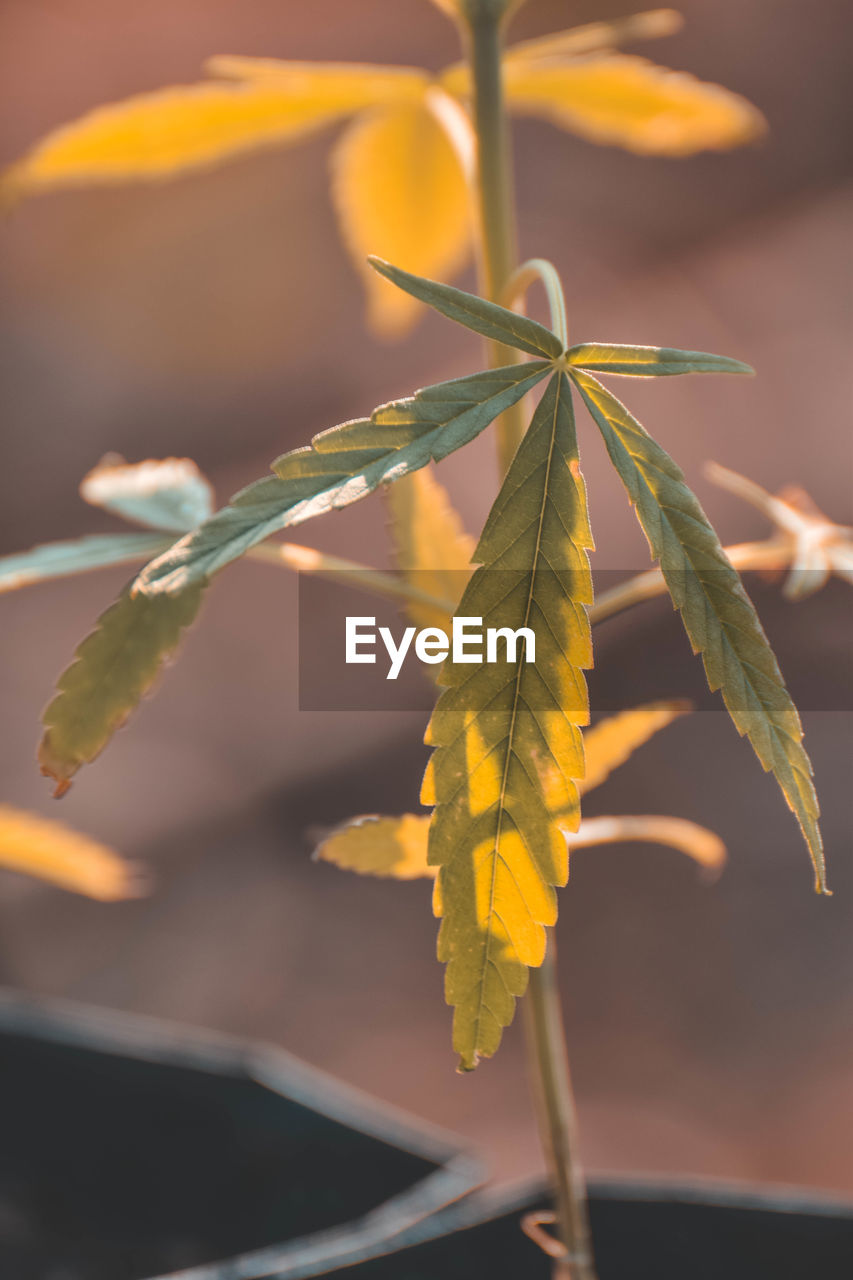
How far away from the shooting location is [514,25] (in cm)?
175

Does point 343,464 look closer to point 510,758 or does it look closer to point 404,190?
point 510,758

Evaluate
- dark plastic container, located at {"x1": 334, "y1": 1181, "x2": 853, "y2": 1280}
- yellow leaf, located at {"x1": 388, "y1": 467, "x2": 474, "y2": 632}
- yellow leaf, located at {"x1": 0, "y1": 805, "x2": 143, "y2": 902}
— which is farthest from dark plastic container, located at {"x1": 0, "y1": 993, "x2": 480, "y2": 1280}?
yellow leaf, located at {"x1": 388, "y1": 467, "x2": 474, "y2": 632}

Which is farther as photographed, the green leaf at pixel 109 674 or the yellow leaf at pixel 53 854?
the yellow leaf at pixel 53 854

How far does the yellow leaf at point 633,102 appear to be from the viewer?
463mm

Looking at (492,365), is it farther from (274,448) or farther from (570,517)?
(274,448)

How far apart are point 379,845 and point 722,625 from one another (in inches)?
5.8

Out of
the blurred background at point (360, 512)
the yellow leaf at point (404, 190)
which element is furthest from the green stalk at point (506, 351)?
the blurred background at point (360, 512)

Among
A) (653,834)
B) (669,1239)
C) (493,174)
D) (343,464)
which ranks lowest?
(669,1239)

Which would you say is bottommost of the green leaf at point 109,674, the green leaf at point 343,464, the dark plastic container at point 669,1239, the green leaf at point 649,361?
the dark plastic container at point 669,1239

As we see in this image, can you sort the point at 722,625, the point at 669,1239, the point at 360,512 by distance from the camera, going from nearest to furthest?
the point at 722,625 < the point at 669,1239 < the point at 360,512

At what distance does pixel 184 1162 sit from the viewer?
0.58 meters

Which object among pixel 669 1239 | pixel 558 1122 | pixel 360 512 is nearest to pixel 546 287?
pixel 558 1122

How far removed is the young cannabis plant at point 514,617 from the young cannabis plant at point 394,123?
18cm

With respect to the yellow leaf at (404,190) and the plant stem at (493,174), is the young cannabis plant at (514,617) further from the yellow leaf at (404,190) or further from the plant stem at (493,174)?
the yellow leaf at (404,190)
